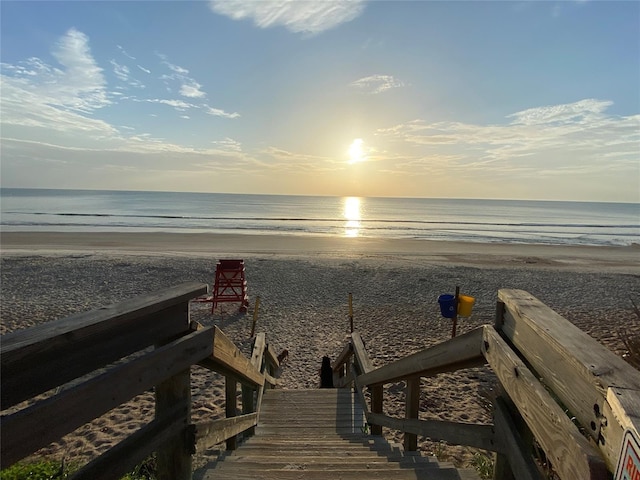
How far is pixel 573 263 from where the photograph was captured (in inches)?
779

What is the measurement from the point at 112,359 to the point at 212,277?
13.5m

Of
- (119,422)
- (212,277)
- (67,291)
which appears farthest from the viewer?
(212,277)

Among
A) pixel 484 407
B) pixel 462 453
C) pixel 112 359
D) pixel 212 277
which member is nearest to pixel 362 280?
pixel 212 277

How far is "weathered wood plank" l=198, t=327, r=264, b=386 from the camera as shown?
211 centimetres

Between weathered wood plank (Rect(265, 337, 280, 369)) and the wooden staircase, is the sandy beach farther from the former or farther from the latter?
the wooden staircase

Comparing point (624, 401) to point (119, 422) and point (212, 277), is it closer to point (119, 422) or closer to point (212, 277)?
point (119, 422)

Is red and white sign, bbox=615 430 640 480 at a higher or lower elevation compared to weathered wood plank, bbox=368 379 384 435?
higher

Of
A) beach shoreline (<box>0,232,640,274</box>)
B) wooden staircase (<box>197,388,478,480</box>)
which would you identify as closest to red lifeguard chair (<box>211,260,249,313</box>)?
wooden staircase (<box>197,388,478,480</box>)

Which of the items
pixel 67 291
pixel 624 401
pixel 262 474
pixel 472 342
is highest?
pixel 624 401

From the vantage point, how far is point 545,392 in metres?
1.30

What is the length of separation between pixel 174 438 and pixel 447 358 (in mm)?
1399

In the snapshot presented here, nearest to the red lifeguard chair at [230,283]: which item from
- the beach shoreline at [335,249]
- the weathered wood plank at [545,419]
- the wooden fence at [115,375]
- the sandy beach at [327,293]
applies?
the sandy beach at [327,293]

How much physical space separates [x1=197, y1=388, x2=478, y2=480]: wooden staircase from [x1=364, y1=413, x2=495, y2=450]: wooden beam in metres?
0.21

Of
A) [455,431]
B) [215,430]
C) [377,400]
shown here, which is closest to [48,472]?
[215,430]
